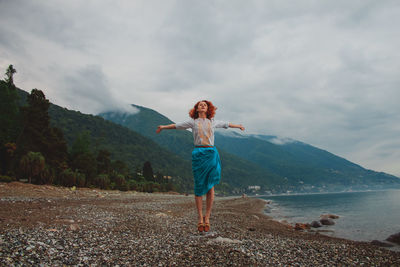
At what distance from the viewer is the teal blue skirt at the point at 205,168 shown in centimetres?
619

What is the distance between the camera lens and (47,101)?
31.9 meters

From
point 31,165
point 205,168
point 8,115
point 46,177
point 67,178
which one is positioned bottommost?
point 67,178

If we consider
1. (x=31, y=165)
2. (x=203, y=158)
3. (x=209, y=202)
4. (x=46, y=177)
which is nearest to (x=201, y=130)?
(x=203, y=158)

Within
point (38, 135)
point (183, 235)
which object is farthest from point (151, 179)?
point (183, 235)

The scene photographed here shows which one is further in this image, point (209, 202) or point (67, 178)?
point (67, 178)

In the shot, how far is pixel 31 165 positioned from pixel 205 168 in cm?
2606

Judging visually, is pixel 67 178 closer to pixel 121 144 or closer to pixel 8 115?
pixel 8 115

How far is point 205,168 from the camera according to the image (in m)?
6.23

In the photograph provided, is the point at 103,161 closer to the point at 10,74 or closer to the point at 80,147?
the point at 80,147

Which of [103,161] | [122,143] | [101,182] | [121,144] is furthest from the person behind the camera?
[122,143]

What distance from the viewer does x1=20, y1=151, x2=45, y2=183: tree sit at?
2458cm

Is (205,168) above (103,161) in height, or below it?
below

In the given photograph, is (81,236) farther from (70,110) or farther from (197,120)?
(70,110)

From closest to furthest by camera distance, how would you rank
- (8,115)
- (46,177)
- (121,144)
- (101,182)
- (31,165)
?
(31,165) → (46,177) → (8,115) → (101,182) → (121,144)
